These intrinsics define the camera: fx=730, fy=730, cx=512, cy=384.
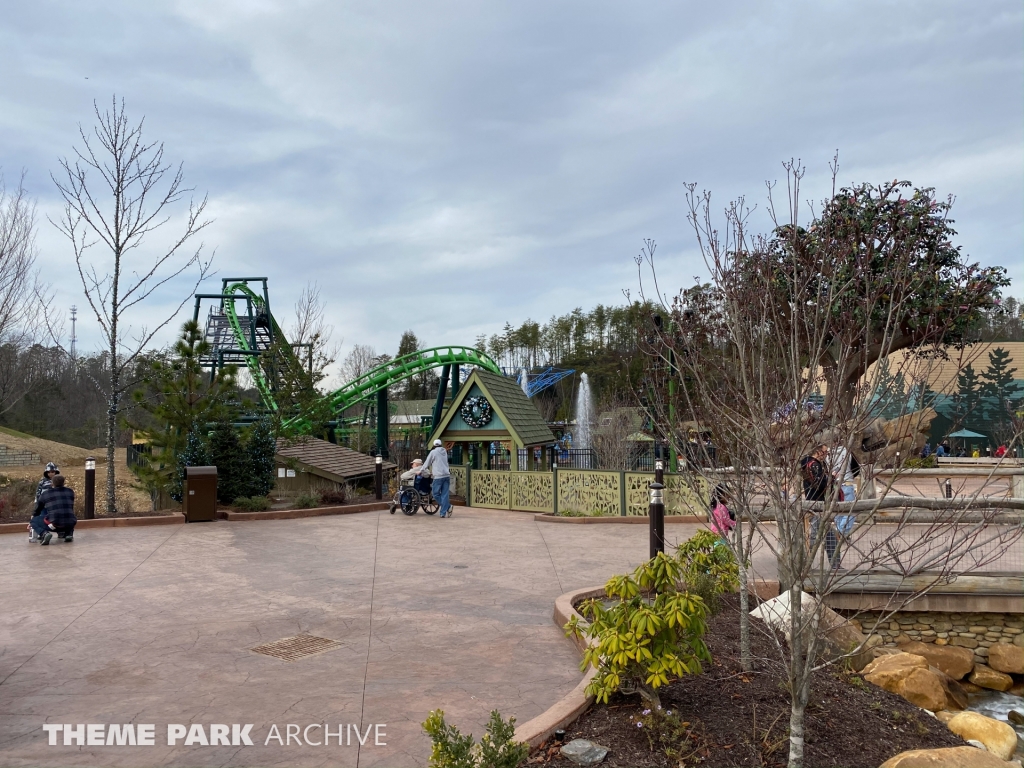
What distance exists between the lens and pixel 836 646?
20.4 ft

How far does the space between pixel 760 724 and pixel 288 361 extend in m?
20.4

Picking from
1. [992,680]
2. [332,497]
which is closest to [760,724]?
[992,680]

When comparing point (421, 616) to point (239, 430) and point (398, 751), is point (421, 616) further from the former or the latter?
point (239, 430)

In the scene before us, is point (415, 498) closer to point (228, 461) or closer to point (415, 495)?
point (415, 495)

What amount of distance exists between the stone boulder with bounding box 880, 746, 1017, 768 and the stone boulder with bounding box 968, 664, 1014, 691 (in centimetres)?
615

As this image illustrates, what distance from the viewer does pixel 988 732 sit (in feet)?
18.2

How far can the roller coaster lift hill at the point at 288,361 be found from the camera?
1001 inches

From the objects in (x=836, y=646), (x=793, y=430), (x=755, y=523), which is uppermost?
(x=793, y=430)

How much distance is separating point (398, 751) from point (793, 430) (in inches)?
111

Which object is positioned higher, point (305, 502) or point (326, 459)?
point (326, 459)

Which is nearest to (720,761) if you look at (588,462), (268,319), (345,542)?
(345,542)

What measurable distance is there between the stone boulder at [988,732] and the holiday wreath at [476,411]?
14756mm

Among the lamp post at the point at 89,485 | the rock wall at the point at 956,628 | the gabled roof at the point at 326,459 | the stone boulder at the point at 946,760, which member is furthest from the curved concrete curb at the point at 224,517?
the stone boulder at the point at 946,760

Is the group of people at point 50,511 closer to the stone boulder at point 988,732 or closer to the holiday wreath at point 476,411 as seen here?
the holiday wreath at point 476,411
